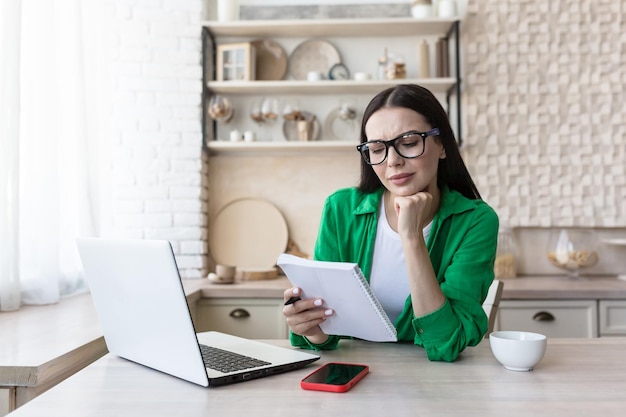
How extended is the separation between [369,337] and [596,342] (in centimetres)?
56

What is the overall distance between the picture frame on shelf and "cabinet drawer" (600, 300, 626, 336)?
2.09 meters

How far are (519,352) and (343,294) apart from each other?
0.35 meters

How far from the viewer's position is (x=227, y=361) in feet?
3.70

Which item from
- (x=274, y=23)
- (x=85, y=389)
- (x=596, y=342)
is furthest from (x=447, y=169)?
(x=274, y=23)

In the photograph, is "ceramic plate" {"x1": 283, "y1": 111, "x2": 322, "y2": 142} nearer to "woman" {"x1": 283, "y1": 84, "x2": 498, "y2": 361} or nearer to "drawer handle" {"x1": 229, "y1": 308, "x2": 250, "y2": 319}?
"drawer handle" {"x1": 229, "y1": 308, "x2": 250, "y2": 319}

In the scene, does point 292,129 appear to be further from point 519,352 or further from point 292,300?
point 519,352

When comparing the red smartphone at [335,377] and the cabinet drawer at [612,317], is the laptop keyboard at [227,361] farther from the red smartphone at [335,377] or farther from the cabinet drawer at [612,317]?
the cabinet drawer at [612,317]

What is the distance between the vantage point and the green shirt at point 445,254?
1.24m

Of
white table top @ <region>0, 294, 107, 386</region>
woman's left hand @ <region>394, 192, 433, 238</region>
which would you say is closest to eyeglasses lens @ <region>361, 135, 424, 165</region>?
woman's left hand @ <region>394, 192, 433, 238</region>

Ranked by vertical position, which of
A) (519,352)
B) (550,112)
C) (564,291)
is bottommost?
(564,291)

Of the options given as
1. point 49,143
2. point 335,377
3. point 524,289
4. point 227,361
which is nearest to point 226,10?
point 49,143

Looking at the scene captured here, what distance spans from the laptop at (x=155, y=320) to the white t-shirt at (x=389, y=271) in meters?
0.38

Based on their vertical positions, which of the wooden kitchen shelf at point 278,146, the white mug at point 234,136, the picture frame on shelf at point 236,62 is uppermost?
the picture frame on shelf at point 236,62

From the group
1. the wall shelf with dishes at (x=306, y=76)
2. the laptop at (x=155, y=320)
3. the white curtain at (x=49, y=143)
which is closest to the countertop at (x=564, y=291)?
the wall shelf with dishes at (x=306, y=76)
